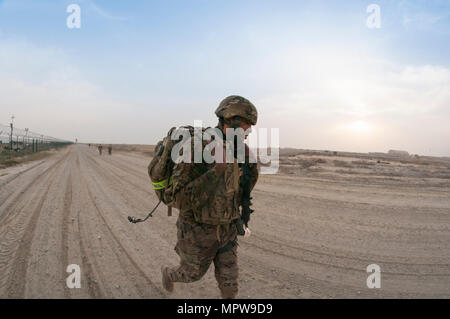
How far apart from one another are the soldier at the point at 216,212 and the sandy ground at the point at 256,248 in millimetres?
742

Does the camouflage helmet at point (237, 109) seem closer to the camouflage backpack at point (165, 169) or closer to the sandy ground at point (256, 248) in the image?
the camouflage backpack at point (165, 169)

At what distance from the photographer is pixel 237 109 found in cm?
193

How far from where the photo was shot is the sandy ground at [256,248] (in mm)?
2662

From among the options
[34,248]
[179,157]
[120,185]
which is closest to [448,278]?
[179,157]

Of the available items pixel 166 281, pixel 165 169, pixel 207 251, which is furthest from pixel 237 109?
pixel 166 281

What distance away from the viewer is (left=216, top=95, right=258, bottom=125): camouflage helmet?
75.9 inches

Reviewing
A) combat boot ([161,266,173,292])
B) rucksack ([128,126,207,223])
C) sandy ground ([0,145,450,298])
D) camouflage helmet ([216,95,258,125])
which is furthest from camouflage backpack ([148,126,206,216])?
sandy ground ([0,145,450,298])

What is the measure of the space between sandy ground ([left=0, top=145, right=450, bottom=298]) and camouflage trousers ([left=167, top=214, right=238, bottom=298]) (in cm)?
68

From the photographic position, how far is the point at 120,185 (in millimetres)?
8734

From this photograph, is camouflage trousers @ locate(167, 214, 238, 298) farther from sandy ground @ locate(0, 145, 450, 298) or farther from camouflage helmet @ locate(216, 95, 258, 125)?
camouflage helmet @ locate(216, 95, 258, 125)

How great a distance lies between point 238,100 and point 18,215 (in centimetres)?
547

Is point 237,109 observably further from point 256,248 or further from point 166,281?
point 256,248

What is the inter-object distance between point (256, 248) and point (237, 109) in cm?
270
